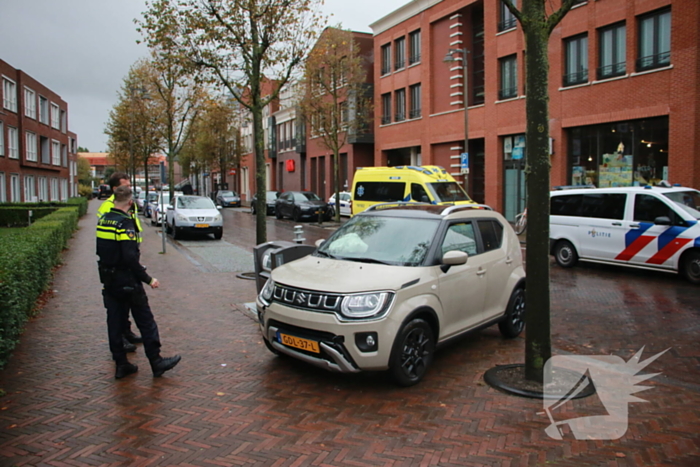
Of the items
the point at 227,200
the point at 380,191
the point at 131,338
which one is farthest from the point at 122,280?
the point at 227,200

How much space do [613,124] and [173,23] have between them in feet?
Result: 52.4

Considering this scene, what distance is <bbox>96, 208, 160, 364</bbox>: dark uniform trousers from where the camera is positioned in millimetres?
5336

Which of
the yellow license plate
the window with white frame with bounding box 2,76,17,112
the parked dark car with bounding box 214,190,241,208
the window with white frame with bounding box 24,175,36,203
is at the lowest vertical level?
the yellow license plate

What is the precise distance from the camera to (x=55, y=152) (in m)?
50.8

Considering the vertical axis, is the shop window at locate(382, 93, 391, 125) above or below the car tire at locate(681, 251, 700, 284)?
above

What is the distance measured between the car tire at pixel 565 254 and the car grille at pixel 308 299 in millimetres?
9160

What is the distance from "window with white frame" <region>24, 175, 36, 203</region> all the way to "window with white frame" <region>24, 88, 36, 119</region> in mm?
4637

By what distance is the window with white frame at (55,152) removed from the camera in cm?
4948

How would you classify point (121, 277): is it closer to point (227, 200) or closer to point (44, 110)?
point (227, 200)

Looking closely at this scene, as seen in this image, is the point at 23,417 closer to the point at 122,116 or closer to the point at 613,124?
the point at 613,124

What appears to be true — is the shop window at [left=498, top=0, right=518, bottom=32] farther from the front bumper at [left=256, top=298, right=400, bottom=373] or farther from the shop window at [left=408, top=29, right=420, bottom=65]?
the front bumper at [left=256, top=298, right=400, bottom=373]

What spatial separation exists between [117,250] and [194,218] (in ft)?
48.5

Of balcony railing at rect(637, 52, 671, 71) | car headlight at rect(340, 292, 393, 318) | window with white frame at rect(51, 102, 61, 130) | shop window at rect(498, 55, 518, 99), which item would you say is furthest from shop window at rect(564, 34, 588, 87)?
window with white frame at rect(51, 102, 61, 130)

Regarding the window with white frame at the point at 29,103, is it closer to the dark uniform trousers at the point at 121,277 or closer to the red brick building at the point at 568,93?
the red brick building at the point at 568,93
